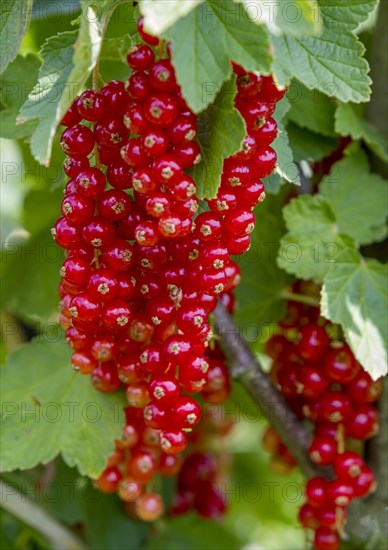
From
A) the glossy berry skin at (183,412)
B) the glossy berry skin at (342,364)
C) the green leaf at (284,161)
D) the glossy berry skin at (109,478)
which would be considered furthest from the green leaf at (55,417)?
the green leaf at (284,161)

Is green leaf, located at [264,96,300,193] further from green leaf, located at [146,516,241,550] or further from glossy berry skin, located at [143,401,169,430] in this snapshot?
green leaf, located at [146,516,241,550]

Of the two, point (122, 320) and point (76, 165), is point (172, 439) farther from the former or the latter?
point (76, 165)

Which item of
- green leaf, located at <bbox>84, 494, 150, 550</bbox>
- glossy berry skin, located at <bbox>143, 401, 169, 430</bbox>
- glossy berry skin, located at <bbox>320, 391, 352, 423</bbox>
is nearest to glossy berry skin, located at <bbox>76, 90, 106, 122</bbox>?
glossy berry skin, located at <bbox>143, 401, 169, 430</bbox>

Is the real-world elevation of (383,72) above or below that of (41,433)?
above

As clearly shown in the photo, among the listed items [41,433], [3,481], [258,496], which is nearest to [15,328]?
[3,481]

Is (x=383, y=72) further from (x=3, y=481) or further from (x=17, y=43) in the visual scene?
(x=3, y=481)

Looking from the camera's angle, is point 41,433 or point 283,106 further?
point 41,433
